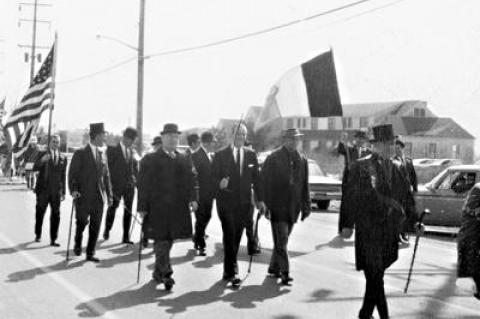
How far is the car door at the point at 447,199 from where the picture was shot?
15438 mm

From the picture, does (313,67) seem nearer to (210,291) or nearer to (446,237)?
(210,291)

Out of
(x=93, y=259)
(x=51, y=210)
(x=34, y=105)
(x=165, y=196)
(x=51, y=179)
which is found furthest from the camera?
(x=34, y=105)

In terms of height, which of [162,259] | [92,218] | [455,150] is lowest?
[162,259]

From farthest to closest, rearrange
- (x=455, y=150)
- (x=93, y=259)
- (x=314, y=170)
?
(x=455, y=150) → (x=314, y=170) → (x=93, y=259)

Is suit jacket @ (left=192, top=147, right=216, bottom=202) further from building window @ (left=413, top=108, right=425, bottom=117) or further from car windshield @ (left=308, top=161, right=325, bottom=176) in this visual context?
building window @ (left=413, top=108, right=425, bottom=117)

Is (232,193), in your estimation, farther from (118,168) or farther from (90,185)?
(118,168)

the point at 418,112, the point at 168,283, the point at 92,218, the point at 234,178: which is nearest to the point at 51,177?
the point at 92,218

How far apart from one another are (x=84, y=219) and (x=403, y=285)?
4.67 metres

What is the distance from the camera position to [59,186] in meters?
12.4

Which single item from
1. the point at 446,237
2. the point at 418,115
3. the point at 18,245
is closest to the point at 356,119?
the point at 418,115

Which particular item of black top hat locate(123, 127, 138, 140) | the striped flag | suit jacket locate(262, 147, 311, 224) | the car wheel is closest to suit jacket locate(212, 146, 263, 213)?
suit jacket locate(262, 147, 311, 224)

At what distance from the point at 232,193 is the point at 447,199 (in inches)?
307

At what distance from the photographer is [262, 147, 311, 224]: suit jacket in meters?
9.12

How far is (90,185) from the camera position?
10.8 m
